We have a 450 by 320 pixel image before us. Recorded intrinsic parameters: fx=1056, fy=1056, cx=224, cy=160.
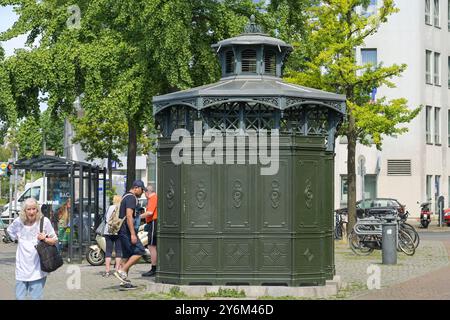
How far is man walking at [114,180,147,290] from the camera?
1794 cm

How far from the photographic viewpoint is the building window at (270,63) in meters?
18.1

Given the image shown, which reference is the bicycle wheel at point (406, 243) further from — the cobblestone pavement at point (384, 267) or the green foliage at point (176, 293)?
the green foliage at point (176, 293)

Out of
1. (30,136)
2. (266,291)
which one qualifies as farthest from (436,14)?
(266,291)

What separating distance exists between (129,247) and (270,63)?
400 centimetres

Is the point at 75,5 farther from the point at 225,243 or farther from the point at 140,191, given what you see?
the point at 225,243

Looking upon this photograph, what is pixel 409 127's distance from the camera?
60438 millimetres

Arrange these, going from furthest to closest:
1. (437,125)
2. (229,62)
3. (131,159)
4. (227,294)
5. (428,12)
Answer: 1. (437,125)
2. (428,12)
3. (131,159)
4. (229,62)
5. (227,294)

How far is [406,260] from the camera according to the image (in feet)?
84.4

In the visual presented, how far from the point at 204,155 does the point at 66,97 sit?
368 inches

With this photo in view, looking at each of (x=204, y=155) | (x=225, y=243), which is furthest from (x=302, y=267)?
(x=204, y=155)

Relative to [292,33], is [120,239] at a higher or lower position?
lower

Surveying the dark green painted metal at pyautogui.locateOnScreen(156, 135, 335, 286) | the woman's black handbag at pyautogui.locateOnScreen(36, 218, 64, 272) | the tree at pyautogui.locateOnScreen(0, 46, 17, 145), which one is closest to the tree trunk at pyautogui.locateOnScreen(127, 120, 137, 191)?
the tree at pyautogui.locateOnScreen(0, 46, 17, 145)

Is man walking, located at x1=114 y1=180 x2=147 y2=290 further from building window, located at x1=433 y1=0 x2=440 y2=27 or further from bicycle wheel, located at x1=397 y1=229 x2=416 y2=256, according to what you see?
building window, located at x1=433 y1=0 x2=440 y2=27

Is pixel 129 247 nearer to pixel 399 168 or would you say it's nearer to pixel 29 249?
pixel 29 249
